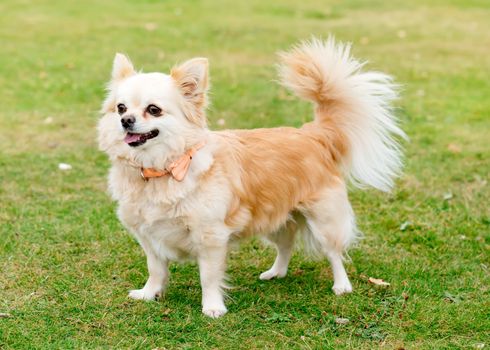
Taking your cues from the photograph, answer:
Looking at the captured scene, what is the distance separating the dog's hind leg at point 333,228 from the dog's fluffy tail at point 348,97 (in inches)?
13.8

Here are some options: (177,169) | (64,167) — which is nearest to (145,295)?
(177,169)

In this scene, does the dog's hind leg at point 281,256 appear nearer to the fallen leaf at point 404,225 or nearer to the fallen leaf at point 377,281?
the fallen leaf at point 377,281

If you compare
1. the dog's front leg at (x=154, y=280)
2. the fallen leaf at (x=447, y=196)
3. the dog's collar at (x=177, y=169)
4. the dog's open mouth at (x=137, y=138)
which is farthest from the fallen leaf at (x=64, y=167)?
the fallen leaf at (x=447, y=196)

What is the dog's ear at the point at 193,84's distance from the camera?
13.5 ft

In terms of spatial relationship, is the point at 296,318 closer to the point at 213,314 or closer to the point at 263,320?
the point at 263,320

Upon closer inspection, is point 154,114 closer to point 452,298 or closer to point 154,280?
point 154,280

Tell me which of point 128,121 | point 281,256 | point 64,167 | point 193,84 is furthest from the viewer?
point 64,167

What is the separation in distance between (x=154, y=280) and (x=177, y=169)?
2.70 feet

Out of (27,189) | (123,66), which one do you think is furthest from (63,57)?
(123,66)

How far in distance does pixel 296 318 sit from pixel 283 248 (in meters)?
0.73

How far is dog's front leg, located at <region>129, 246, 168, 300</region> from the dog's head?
0.69 meters

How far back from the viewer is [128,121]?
3918 millimetres

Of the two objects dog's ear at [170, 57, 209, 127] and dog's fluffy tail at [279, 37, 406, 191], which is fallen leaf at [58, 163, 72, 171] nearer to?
dog's fluffy tail at [279, 37, 406, 191]

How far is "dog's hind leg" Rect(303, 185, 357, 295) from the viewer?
15.1 feet
